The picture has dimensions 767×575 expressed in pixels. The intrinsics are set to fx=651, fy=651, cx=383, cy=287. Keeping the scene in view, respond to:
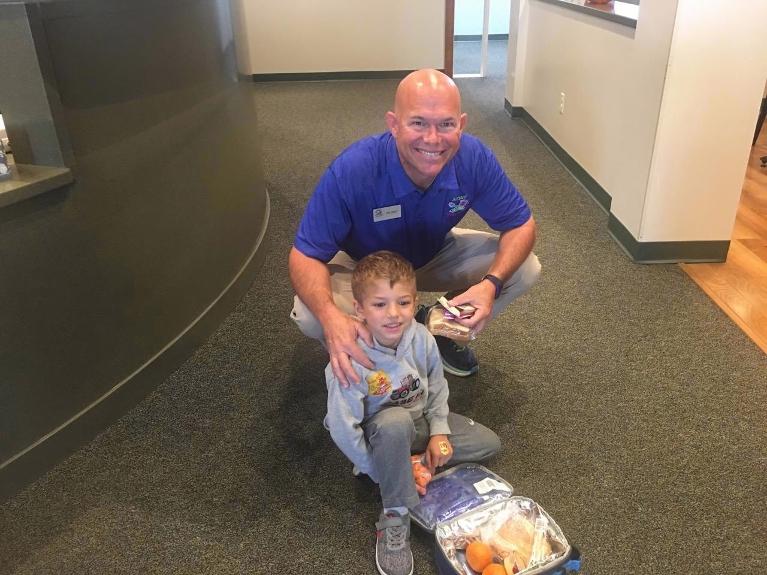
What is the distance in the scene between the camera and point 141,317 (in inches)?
73.3

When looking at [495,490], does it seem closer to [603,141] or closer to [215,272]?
[215,272]

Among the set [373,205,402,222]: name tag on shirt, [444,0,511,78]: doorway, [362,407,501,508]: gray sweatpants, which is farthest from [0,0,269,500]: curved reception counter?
[444,0,511,78]: doorway

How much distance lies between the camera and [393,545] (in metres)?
1.36

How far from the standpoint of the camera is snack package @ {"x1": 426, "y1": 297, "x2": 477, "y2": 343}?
1.49m

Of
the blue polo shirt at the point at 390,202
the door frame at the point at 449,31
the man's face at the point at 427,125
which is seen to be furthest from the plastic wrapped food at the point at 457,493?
the door frame at the point at 449,31

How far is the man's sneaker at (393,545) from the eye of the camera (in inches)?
52.4

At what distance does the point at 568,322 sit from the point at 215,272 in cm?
123

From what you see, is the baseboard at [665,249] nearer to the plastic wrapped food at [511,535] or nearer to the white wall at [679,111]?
the white wall at [679,111]

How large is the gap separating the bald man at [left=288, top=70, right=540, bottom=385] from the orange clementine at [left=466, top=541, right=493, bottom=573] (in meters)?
0.40

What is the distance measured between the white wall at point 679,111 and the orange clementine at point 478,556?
1.73 meters

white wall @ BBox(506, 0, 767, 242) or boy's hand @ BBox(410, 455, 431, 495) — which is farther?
white wall @ BBox(506, 0, 767, 242)

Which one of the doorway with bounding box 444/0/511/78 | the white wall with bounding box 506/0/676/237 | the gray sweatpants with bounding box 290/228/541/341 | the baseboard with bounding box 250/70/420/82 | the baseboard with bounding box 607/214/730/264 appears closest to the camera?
the gray sweatpants with bounding box 290/228/541/341

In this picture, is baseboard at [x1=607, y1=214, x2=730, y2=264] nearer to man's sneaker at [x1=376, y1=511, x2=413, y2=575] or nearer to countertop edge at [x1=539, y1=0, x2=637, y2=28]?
countertop edge at [x1=539, y1=0, x2=637, y2=28]

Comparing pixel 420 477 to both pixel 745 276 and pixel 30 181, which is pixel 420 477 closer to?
pixel 30 181
